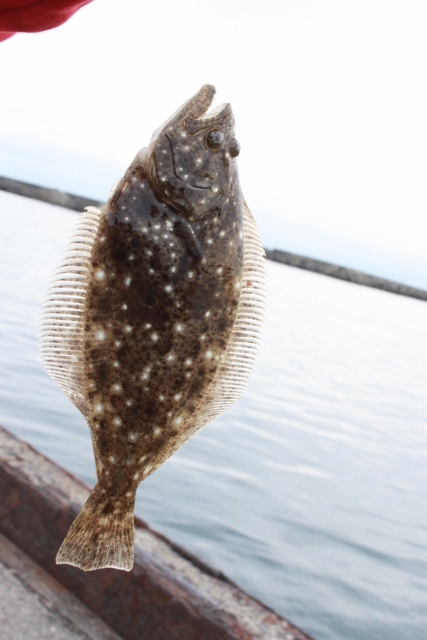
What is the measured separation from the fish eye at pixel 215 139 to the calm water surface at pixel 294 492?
600 cm

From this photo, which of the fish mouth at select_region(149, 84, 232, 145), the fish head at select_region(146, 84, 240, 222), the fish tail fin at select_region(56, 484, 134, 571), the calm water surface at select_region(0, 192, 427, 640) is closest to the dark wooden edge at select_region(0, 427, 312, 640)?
the fish tail fin at select_region(56, 484, 134, 571)

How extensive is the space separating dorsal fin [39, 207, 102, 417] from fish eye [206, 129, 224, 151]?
1.19ft

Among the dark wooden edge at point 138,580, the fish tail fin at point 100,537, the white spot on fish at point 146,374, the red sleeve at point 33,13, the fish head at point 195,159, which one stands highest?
the red sleeve at point 33,13

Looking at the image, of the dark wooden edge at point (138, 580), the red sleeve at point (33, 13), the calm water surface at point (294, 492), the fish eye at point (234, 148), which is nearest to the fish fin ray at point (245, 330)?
the fish eye at point (234, 148)

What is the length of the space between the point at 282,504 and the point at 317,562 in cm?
149

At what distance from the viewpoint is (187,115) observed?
6.49 ft

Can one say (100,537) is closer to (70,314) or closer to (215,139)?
(70,314)

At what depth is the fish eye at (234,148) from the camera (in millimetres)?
1963

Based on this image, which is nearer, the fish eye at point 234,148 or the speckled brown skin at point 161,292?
the speckled brown skin at point 161,292

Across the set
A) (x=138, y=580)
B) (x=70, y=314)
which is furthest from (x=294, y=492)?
(x=70, y=314)

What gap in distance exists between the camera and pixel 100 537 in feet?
6.65

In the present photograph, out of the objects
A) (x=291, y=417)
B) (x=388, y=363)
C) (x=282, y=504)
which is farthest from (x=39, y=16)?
(x=388, y=363)

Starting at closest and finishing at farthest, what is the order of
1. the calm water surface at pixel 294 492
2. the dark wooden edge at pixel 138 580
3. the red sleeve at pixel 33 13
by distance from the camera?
the red sleeve at pixel 33 13, the dark wooden edge at pixel 138 580, the calm water surface at pixel 294 492

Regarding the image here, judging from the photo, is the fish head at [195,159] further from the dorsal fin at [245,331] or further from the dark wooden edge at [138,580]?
the dark wooden edge at [138,580]
